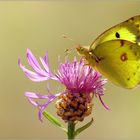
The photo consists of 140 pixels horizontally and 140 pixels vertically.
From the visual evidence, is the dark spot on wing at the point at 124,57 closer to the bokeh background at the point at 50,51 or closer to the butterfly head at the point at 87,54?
the butterfly head at the point at 87,54

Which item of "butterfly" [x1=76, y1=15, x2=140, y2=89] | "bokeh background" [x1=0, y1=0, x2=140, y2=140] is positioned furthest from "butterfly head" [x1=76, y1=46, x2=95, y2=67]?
"bokeh background" [x1=0, y1=0, x2=140, y2=140]

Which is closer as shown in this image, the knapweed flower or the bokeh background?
the knapweed flower

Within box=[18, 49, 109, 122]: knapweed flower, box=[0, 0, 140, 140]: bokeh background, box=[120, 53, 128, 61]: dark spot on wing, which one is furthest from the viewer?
box=[0, 0, 140, 140]: bokeh background

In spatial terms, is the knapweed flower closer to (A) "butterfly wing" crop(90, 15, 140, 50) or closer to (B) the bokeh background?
(A) "butterfly wing" crop(90, 15, 140, 50)

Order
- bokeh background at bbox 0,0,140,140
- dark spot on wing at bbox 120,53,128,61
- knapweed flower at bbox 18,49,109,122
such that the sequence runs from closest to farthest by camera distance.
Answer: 1. knapweed flower at bbox 18,49,109,122
2. dark spot on wing at bbox 120,53,128,61
3. bokeh background at bbox 0,0,140,140

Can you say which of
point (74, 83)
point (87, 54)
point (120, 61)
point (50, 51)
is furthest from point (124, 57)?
point (50, 51)

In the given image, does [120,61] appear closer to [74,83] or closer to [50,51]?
[74,83]
